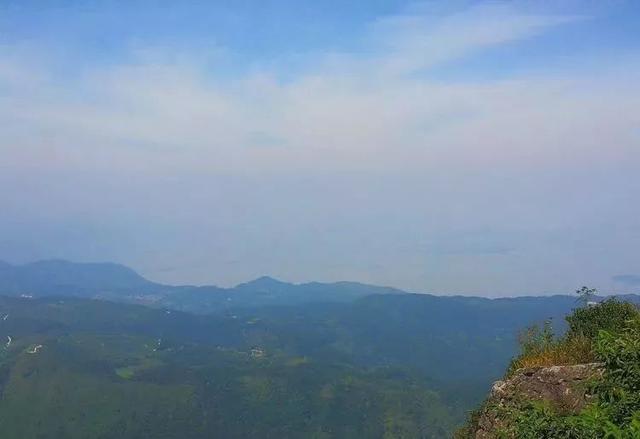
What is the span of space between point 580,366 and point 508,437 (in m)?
6.19

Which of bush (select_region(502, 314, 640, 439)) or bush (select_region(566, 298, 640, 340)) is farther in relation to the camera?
bush (select_region(566, 298, 640, 340))

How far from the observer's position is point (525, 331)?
→ 20359mm

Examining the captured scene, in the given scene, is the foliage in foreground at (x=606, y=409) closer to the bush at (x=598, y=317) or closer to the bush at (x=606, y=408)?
the bush at (x=606, y=408)

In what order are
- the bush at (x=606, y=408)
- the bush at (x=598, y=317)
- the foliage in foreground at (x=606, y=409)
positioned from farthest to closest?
1. the bush at (x=598, y=317)
2. the bush at (x=606, y=408)
3. the foliage in foreground at (x=606, y=409)

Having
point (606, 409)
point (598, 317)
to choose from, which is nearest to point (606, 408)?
point (606, 409)

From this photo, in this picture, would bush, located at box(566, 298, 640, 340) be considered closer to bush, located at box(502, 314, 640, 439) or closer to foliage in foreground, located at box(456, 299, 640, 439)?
foliage in foreground, located at box(456, 299, 640, 439)

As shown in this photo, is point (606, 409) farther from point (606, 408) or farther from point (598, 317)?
point (598, 317)

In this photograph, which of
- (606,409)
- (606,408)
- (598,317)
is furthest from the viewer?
(598,317)

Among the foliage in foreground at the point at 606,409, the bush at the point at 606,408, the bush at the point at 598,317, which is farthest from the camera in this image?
the bush at the point at 598,317

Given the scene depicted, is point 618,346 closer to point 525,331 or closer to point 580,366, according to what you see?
point 580,366

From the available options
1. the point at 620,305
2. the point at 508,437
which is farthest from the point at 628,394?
the point at 620,305

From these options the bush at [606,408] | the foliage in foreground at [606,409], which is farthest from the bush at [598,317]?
the bush at [606,408]

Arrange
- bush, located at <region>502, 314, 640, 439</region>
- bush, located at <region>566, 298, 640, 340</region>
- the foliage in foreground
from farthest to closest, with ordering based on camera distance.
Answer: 1. bush, located at <region>566, 298, 640, 340</region>
2. bush, located at <region>502, 314, 640, 439</region>
3. the foliage in foreground

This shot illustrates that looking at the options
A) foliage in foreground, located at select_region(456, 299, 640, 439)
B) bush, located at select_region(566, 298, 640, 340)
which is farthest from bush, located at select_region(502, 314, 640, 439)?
bush, located at select_region(566, 298, 640, 340)
